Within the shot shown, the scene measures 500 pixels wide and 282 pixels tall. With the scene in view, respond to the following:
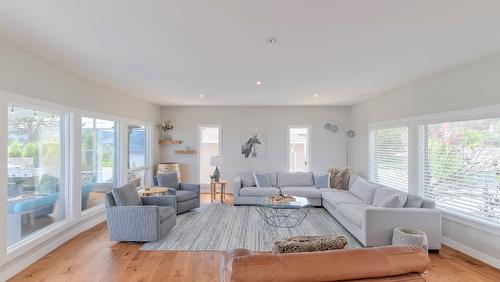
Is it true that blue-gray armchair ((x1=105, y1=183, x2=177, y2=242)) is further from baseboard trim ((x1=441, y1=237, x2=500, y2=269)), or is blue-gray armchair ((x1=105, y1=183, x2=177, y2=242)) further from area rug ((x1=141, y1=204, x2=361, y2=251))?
baseboard trim ((x1=441, y1=237, x2=500, y2=269))

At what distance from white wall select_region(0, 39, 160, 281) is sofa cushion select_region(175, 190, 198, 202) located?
4.85 feet

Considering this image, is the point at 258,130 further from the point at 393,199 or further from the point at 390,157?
the point at 393,199

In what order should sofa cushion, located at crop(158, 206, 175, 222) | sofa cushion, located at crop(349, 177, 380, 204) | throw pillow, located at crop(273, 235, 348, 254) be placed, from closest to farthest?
throw pillow, located at crop(273, 235, 348, 254) → sofa cushion, located at crop(158, 206, 175, 222) → sofa cushion, located at crop(349, 177, 380, 204)

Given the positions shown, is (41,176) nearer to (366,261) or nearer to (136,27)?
(136,27)

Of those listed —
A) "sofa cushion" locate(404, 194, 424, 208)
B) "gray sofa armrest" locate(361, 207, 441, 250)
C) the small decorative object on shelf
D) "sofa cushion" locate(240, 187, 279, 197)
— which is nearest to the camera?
"gray sofa armrest" locate(361, 207, 441, 250)

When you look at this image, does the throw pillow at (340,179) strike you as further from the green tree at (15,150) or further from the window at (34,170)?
the green tree at (15,150)

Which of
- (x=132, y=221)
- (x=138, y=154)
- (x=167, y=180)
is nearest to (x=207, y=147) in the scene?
(x=138, y=154)

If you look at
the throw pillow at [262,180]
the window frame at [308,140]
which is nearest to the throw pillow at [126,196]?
the throw pillow at [262,180]

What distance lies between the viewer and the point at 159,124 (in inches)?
288

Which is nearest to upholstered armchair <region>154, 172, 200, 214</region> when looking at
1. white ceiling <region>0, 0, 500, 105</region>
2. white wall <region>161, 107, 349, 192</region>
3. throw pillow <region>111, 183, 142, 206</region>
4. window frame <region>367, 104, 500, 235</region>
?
throw pillow <region>111, 183, 142, 206</region>

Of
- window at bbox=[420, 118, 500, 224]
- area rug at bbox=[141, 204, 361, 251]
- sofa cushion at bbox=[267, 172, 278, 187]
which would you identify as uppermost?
window at bbox=[420, 118, 500, 224]

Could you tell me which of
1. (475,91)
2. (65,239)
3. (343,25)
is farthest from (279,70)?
(65,239)

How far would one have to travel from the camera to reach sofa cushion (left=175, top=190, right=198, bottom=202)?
17.3 feet

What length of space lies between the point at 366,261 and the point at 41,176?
420cm
